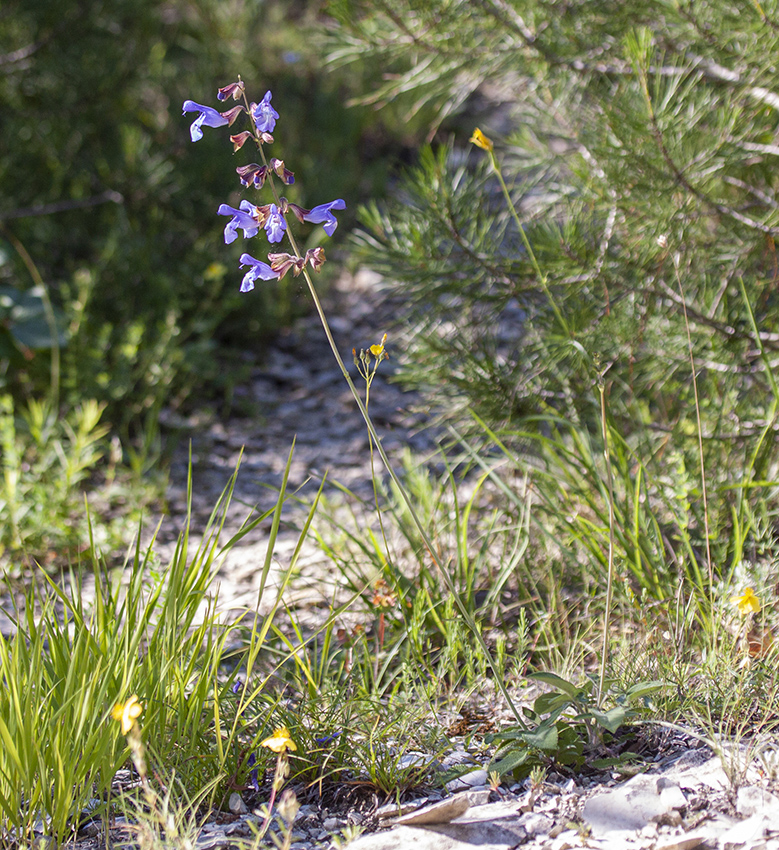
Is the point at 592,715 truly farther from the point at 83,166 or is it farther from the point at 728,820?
the point at 83,166

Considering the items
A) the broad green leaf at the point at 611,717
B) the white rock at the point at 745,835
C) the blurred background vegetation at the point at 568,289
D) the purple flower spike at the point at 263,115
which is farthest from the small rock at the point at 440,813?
the purple flower spike at the point at 263,115

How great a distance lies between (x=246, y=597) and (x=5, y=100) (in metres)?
2.98

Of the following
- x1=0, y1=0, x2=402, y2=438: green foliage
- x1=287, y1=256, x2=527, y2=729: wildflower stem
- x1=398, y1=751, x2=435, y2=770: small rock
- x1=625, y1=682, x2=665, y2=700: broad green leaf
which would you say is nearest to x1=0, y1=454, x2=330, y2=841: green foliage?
x1=287, y1=256, x2=527, y2=729: wildflower stem

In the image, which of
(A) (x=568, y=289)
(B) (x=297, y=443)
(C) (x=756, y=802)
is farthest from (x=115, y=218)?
(C) (x=756, y=802)

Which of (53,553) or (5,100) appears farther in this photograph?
(5,100)

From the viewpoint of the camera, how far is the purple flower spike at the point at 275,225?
1.15 m

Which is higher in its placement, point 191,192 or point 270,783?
point 191,192

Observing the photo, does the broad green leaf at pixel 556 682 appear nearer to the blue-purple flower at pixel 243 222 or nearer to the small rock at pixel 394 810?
the small rock at pixel 394 810

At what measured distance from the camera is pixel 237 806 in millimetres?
1299

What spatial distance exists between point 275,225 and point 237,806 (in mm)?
954

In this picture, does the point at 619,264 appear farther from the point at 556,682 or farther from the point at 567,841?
the point at 567,841

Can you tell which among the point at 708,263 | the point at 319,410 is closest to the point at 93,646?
the point at 708,263

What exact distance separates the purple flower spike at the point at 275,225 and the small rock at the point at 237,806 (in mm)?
925

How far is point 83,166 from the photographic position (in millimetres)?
3773
